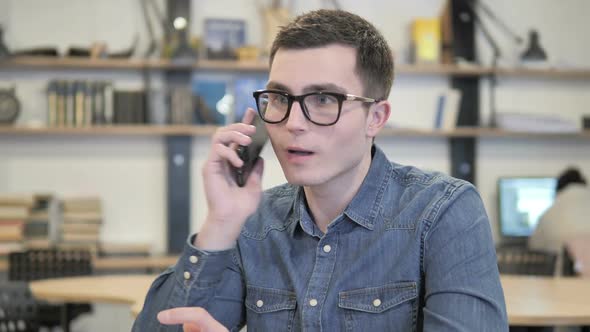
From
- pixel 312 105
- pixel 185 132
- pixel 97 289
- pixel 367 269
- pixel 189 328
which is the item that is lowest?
pixel 97 289

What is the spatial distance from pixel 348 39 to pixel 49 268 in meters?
2.69

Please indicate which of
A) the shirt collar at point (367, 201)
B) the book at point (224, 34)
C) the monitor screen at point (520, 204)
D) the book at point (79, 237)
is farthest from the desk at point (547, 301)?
the book at point (79, 237)

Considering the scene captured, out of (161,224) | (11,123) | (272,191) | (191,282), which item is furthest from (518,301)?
(11,123)

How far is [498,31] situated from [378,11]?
34.5 inches

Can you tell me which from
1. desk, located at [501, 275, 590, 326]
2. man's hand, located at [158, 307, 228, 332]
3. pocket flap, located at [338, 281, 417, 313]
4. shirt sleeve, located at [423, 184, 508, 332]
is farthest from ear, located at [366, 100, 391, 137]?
desk, located at [501, 275, 590, 326]

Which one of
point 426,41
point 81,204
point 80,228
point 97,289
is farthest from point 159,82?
point 97,289

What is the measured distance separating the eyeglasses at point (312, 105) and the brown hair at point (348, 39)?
69 millimetres

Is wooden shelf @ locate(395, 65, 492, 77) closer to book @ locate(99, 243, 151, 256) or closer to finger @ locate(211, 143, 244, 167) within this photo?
book @ locate(99, 243, 151, 256)

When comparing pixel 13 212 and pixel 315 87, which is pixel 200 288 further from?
pixel 13 212

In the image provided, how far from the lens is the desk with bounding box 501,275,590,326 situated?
226 centimetres

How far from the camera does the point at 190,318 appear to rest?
1351mm

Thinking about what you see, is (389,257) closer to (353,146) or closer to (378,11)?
(353,146)

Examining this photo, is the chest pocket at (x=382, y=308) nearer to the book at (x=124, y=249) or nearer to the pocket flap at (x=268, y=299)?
the pocket flap at (x=268, y=299)

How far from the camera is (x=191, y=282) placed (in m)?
1.46
